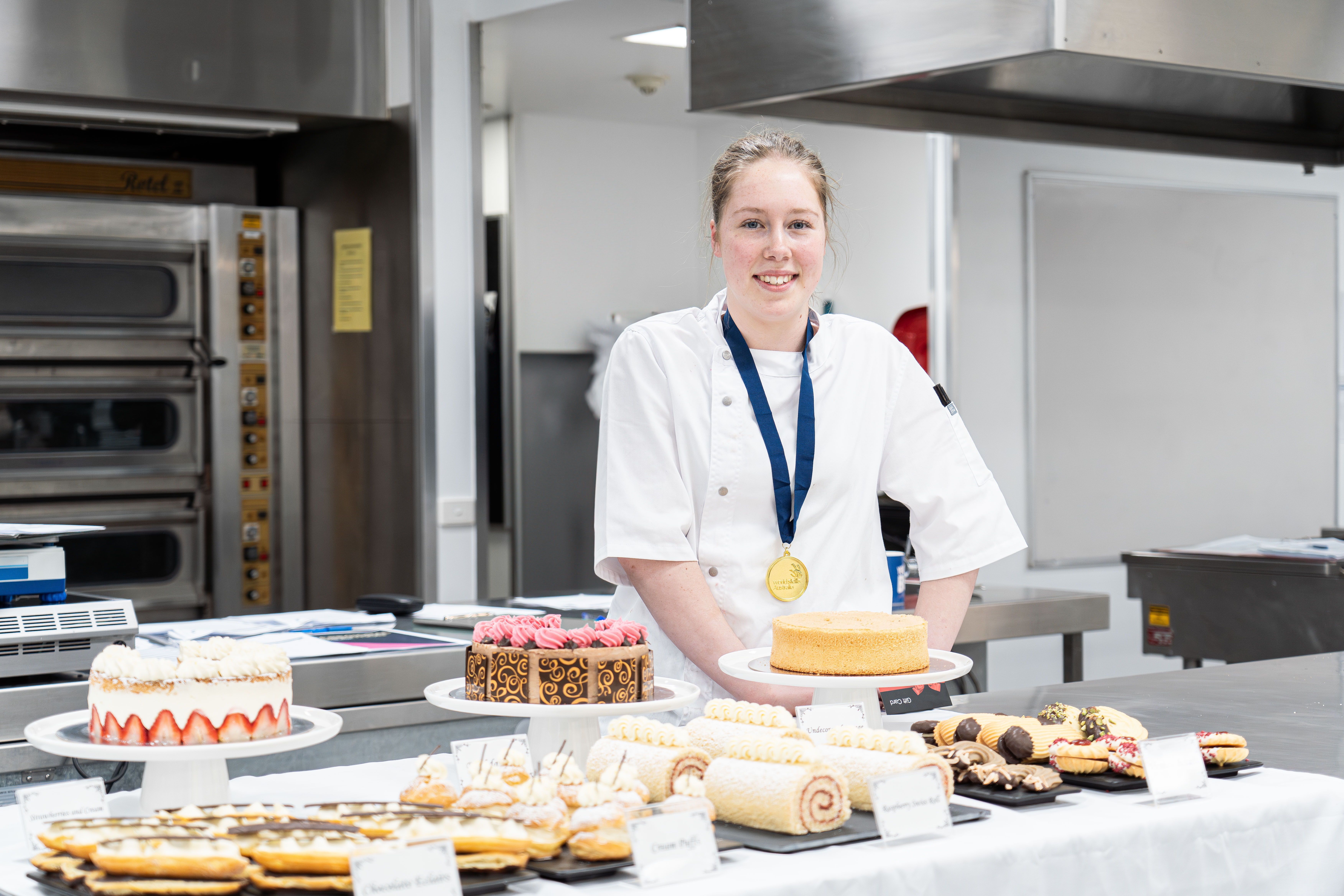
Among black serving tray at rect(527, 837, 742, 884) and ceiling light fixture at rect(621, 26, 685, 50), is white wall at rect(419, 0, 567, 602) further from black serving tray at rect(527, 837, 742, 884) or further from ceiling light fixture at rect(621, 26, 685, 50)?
black serving tray at rect(527, 837, 742, 884)

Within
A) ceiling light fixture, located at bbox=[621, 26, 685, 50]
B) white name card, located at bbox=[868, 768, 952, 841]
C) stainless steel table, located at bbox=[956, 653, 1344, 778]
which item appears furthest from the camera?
ceiling light fixture, located at bbox=[621, 26, 685, 50]

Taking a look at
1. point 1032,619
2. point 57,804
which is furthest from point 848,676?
point 1032,619

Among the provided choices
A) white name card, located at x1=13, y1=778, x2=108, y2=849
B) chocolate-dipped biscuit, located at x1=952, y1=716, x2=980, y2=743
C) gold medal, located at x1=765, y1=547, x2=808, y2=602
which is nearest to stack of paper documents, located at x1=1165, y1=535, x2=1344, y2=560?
gold medal, located at x1=765, y1=547, x2=808, y2=602

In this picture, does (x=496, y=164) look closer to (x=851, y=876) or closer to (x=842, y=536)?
(x=842, y=536)

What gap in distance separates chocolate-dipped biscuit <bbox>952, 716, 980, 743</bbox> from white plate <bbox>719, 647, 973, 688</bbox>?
0.05 metres

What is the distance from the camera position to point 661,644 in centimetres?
189

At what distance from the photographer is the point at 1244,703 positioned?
1966 mm

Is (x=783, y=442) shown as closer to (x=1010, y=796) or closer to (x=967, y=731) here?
(x=967, y=731)

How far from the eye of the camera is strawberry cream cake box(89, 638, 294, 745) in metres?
1.29

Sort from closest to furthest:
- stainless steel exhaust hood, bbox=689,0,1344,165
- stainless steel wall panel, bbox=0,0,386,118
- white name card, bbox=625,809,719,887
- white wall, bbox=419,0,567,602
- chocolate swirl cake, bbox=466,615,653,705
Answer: white name card, bbox=625,809,719,887, chocolate swirl cake, bbox=466,615,653,705, stainless steel exhaust hood, bbox=689,0,1344,165, stainless steel wall panel, bbox=0,0,386,118, white wall, bbox=419,0,567,602

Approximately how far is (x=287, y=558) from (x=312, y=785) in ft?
10.2

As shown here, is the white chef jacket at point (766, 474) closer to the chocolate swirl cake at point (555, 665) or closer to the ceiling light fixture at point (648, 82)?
the chocolate swirl cake at point (555, 665)

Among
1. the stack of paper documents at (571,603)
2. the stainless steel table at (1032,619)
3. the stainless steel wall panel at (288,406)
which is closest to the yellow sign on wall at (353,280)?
the stainless steel wall panel at (288,406)

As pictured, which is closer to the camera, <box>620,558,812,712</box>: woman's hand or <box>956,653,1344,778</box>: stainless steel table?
<box>956,653,1344,778</box>: stainless steel table
